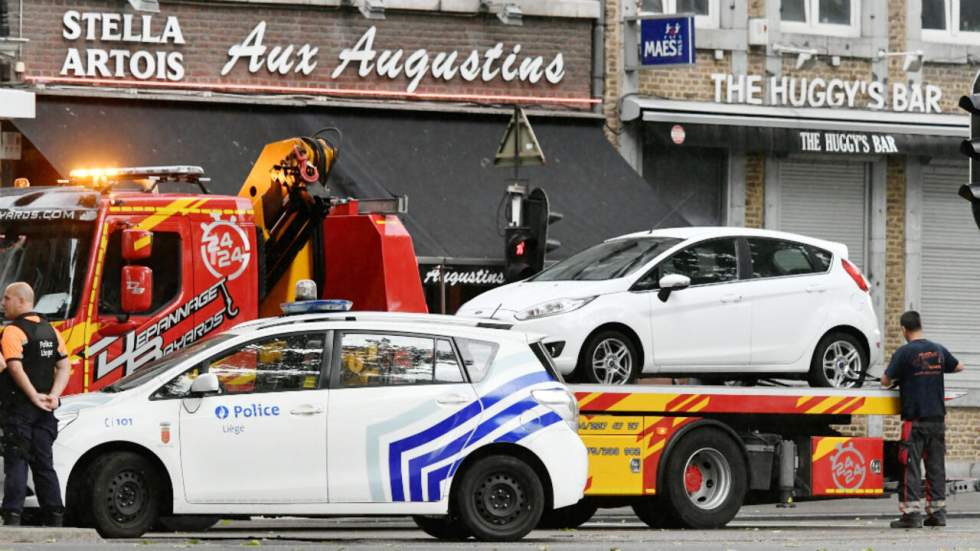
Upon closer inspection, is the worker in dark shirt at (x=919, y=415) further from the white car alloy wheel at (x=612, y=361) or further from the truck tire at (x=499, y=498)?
the truck tire at (x=499, y=498)

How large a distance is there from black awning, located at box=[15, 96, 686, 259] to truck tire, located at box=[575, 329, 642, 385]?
5.29m

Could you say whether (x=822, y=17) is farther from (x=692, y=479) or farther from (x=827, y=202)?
(x=692, y=479)

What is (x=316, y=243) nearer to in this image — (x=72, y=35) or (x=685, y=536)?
(x=685, y=536)

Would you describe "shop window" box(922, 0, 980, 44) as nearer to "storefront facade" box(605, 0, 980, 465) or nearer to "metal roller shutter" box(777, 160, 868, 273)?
"storefront facade" box(605, 0, 980, 465)

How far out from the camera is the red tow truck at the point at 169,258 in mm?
15164

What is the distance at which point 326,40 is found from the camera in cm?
2273

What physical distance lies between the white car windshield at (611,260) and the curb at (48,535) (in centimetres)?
519

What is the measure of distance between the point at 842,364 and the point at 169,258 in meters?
5.76

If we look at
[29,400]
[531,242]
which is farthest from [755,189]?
[29,400]

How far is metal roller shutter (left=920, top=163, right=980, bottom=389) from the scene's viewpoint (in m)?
25.9

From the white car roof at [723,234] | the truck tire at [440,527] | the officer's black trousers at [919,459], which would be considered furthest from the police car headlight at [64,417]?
the officer's black trousers at [919,459]

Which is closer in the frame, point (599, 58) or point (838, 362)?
point (838, 362)

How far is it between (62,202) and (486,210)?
24.9 ft

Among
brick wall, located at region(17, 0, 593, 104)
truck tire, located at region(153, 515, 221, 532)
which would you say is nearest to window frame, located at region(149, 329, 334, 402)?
truck tire, located at region(153, 515, 221, 532)
